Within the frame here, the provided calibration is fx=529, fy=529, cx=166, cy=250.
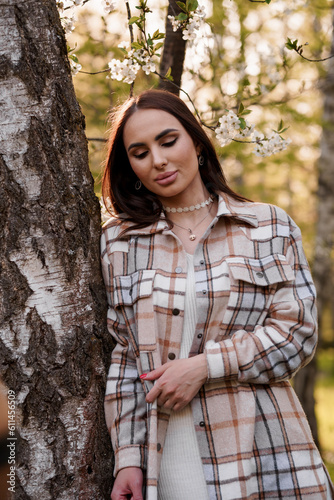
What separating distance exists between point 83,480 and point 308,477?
34.0 inches

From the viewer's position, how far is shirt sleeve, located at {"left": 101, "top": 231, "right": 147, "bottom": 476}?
2.04 meters

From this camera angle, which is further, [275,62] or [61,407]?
[275,62]

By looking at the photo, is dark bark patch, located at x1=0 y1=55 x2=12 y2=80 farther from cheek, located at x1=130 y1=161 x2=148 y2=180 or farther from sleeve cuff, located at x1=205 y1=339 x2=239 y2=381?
sleeve cuff, located at x1=205 y1=339 x2=239 y2=381

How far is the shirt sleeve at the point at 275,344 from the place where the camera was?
2.02 meters

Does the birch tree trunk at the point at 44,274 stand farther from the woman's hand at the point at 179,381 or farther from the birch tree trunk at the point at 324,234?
the birch tree trunk at the point at 324,234

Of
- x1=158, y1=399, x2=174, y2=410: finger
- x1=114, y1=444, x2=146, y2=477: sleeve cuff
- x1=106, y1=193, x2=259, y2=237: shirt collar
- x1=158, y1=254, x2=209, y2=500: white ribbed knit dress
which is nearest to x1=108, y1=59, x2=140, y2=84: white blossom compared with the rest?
x1=106, y1=193, x2=259, y2=237: shirt collar

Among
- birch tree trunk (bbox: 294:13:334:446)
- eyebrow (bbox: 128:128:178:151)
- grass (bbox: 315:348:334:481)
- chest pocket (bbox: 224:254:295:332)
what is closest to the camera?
chest pocket (bbox: 224:254:295:332)

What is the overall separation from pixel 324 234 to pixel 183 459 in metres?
4.86

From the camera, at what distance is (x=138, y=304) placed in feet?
7.02

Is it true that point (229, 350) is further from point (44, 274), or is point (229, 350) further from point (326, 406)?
point (326, 406)

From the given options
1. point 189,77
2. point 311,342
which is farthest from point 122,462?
point 189,77

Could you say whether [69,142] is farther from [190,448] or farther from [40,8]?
[190,448]

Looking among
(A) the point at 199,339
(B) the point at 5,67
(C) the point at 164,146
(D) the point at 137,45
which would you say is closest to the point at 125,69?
(D) the point at 137,45

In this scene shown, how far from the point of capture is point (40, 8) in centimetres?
195
